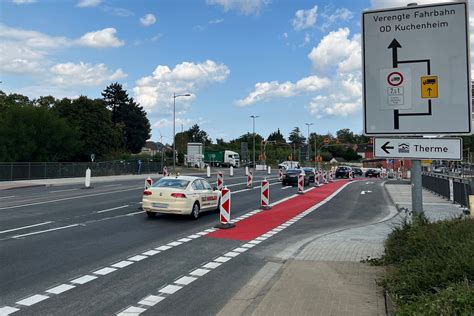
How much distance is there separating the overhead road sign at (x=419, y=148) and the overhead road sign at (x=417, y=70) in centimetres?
14

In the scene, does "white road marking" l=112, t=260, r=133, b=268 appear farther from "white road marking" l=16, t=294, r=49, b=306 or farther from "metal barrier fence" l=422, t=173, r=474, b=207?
"metal barrier fence" l=422, t=173, r=474, b=207

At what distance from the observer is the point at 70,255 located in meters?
8.85

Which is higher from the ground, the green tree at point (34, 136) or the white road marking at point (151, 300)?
the green tree at point (34, 136)

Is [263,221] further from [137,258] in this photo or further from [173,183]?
[137,258]

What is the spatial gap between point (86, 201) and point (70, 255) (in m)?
11.3

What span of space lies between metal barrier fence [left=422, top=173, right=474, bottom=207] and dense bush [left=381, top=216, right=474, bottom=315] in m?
11.2

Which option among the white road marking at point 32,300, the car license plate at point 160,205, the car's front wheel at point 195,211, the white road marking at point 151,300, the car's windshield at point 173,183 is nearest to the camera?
the white road marking at point 32,300

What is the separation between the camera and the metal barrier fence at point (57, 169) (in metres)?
36.2

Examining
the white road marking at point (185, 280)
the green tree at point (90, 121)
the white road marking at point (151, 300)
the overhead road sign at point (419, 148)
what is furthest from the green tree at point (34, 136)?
the overhead road sign at point (419, 148)

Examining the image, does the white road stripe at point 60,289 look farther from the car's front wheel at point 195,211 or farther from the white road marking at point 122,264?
the car's front wheel at point 195,211

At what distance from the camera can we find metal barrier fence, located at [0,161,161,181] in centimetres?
3619

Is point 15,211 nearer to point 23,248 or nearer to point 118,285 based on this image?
point 23,248

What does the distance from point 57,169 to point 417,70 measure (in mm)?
38693

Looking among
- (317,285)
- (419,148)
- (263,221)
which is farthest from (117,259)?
(263,221)
